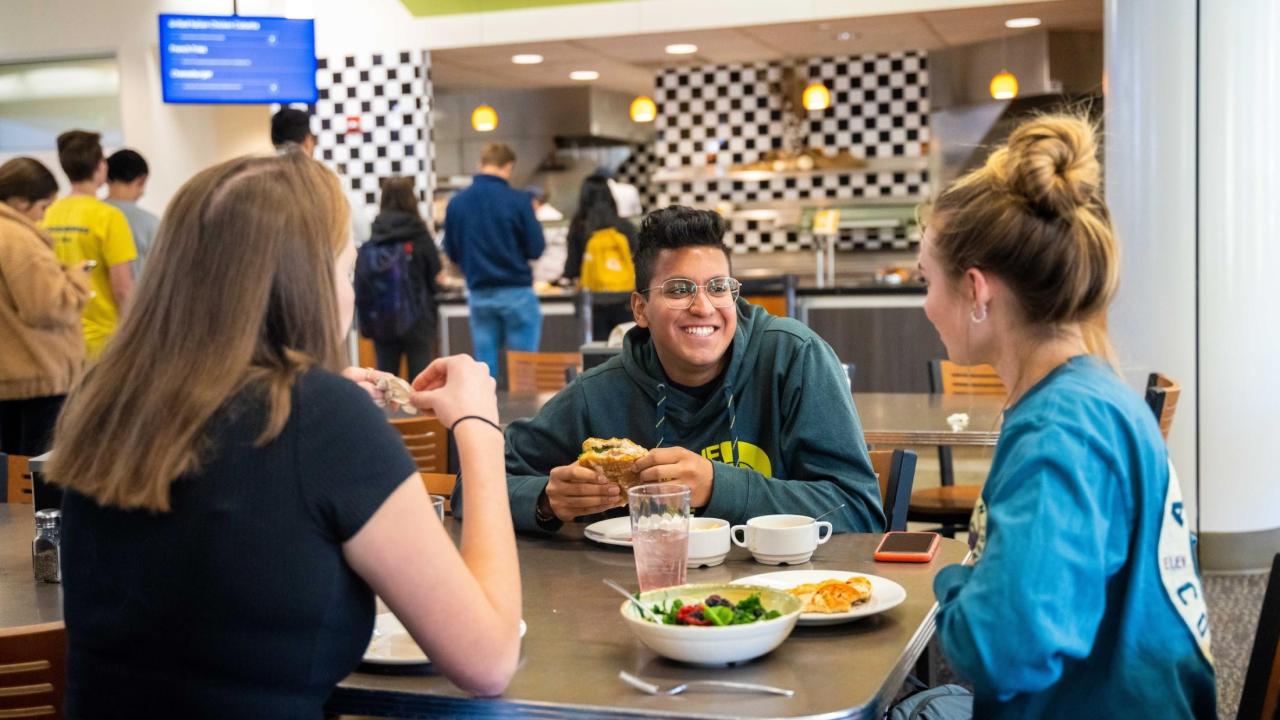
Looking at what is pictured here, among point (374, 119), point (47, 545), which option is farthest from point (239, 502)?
point (374, 119)

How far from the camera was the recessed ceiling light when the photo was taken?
8920mm

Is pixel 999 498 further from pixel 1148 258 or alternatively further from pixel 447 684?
pixel 1148 258

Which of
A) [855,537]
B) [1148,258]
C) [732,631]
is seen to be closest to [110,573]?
[732,631]

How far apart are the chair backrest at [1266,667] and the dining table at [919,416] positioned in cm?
152

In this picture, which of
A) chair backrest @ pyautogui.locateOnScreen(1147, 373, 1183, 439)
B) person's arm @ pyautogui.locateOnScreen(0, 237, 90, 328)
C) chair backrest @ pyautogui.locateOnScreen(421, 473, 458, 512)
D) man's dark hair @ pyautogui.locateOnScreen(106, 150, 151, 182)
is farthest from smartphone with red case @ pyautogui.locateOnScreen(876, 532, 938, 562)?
man's dark hair @ pyautogui.locateOnScreen(106, 150, 151, 182)

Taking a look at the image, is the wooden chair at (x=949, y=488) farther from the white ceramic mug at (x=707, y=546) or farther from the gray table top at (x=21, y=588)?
the gray table top at (x=21, y=588)

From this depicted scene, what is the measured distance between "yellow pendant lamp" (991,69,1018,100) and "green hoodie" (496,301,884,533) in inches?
309

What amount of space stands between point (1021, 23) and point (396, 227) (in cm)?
462

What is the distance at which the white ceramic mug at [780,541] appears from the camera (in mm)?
1988

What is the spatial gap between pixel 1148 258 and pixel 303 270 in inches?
168

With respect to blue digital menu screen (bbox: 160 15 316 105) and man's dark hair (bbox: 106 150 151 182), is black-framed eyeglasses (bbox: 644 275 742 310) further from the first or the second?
blue digital menu screen (bbox: 160 15 316 105)

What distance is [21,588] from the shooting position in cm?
204

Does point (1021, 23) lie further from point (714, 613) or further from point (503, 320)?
point (714, 613)

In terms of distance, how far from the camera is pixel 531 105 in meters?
12.0
